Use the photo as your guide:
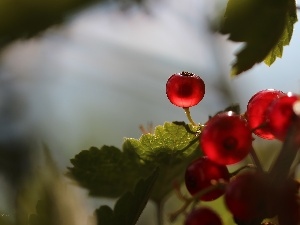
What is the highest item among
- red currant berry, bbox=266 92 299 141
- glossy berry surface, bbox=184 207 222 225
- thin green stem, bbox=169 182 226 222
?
red currant berry, bbox=266 92 299 141

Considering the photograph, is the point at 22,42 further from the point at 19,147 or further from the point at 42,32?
the point at 19,147

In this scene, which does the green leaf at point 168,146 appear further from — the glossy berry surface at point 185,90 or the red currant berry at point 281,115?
the red currant berry at point 281,115

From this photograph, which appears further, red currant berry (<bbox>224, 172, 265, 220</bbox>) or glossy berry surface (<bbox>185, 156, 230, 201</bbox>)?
glossy berry surface (<bbox>185, 156, 230, 201</bbox>)

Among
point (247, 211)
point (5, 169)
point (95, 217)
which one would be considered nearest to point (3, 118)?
point (5, 169)

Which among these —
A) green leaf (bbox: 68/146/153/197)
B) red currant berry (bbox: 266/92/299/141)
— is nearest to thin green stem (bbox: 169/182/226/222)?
red currant berry (bbox: 266/92/299/141)

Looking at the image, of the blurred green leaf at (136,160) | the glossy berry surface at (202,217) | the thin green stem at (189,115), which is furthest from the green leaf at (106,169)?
the glossy berry surface at (202,217)

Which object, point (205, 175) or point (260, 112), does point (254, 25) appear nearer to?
point (260, 112)

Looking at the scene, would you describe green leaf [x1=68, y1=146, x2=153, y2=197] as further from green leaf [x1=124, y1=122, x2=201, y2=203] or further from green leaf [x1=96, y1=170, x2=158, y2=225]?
green leaf [x1=96, y1=170, x2=158, y2=225]
